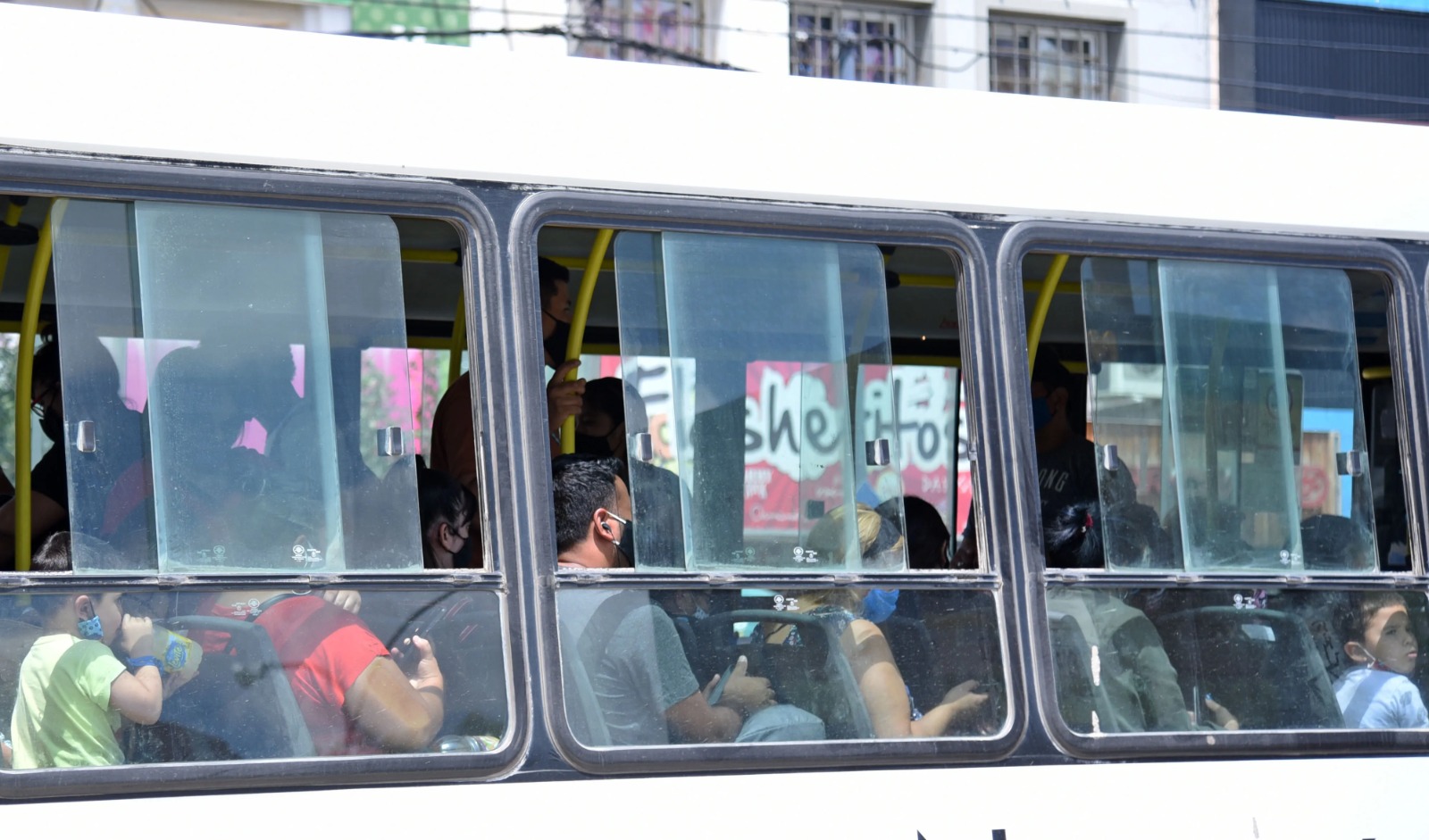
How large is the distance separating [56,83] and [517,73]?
91 cm

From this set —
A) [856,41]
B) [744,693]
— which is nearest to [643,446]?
[744,693]

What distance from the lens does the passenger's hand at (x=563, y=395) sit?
3.70 m

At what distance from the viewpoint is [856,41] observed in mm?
14516

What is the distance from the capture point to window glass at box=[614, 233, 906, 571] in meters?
3.54

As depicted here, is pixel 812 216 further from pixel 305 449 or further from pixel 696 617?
pixel 305 449

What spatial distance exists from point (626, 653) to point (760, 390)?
26.8 inches

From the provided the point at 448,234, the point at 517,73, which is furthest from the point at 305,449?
the point at 517,73

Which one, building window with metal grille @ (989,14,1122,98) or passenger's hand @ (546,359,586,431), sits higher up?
building window with metal grille @ (989,14,1122,98)

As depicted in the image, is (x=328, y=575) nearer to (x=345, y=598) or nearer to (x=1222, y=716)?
(x=345, y=598)

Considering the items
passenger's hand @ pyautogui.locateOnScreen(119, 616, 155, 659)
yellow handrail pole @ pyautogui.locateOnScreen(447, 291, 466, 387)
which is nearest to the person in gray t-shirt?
passenger's hand @ pyautogui.locateOnScreen(119, 616, 155, 659)

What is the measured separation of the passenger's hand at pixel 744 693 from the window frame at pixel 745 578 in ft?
0.32

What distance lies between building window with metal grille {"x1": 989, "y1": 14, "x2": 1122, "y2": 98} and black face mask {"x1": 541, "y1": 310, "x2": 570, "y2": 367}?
39.5 feet

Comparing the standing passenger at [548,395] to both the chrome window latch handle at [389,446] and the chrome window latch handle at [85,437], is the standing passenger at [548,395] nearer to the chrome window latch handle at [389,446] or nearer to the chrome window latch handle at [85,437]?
the chrome window latch handle at [389,446]

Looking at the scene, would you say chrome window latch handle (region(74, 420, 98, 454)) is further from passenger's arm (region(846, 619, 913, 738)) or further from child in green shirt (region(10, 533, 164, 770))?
passenger's arm (region(846, 619, 913, 738))
